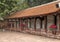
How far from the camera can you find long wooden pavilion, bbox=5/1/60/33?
20.1m

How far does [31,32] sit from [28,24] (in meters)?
5.75

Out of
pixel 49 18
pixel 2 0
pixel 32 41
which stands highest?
pixel 2 0

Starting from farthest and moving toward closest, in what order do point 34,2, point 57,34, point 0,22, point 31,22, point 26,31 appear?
point 34,2
point 0,22
point 31,22
point 26,31
point 57,34

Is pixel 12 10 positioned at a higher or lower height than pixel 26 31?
higher

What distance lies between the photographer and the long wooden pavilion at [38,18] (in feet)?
66.0

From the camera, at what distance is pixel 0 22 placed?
35688 mm

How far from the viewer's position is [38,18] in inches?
1000

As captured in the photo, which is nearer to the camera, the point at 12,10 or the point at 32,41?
the point at 32,41

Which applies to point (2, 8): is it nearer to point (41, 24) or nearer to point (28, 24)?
point (28, 24)

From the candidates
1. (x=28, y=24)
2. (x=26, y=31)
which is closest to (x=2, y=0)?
(x=28, y=24)

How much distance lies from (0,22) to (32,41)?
20.6 m

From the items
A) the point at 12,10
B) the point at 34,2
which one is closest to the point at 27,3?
the point at 34,2

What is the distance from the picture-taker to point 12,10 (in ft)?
112

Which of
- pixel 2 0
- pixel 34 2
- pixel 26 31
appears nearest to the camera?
pixel 26 31
